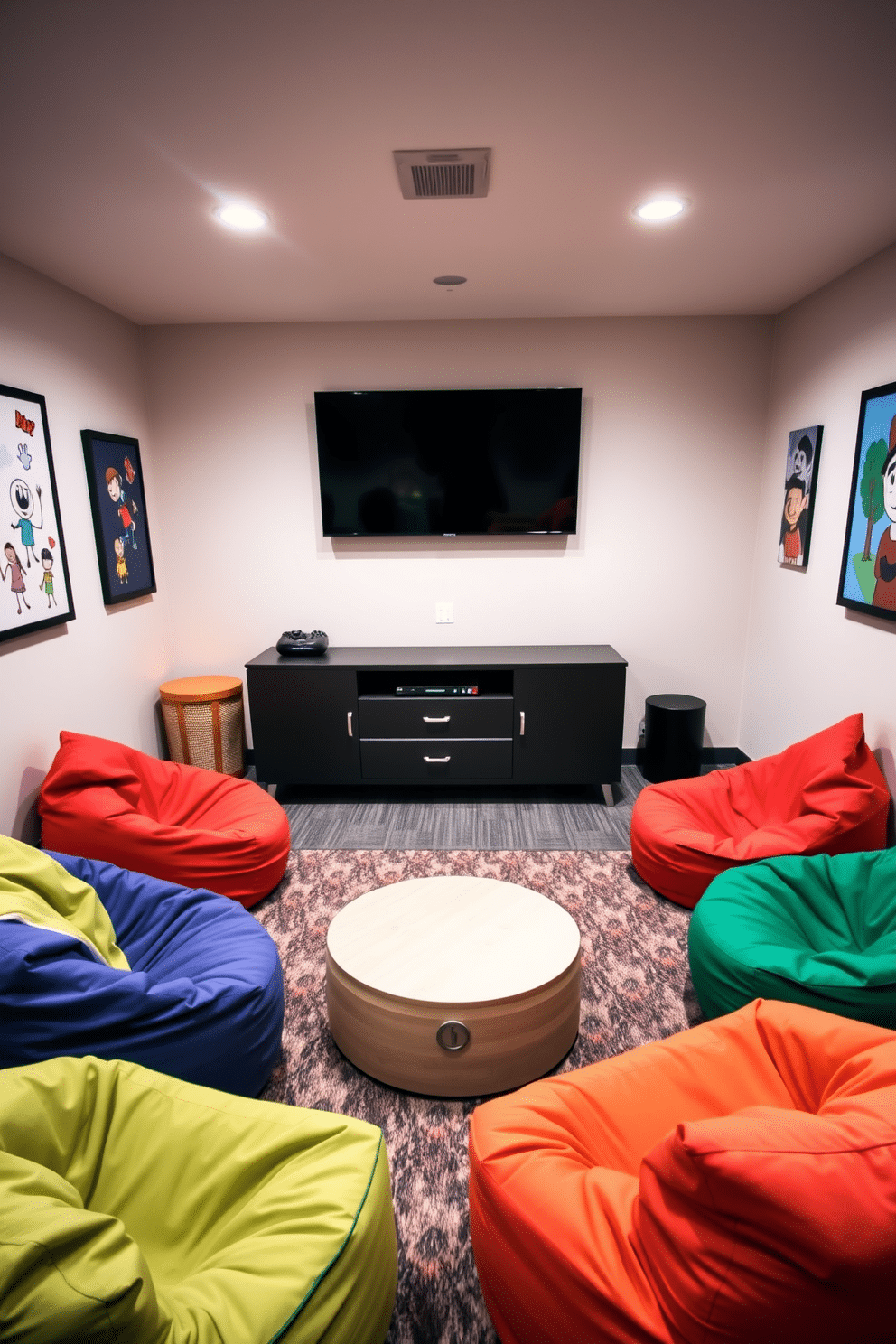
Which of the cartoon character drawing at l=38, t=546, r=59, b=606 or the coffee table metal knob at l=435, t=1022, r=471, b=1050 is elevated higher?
the cartoon character drawing at l=38, t=546, r=59, b=606

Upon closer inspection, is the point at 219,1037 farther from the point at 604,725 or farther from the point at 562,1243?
the point at 604,725

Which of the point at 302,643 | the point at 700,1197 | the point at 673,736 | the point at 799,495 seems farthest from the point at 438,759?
the point at 700,1197

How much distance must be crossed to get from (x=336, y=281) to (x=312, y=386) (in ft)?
2.76

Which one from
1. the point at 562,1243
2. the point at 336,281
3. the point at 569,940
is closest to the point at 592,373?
the point at 336,281

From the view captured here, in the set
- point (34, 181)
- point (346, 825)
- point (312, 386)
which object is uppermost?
point (34, 181)

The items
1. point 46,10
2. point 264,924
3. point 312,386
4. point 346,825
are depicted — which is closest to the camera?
point 46,10

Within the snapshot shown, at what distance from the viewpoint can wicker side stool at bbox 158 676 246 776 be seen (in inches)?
149

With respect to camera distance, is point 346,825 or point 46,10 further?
point 346,825

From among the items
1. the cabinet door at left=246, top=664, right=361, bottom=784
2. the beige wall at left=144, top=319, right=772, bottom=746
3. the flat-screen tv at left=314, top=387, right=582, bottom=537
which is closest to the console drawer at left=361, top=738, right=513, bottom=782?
the cabinet door at left=246, top=664, right=361, bottom=784

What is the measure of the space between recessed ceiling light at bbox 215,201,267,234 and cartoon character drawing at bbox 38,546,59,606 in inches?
57.9

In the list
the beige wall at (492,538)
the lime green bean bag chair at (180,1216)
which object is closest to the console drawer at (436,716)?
the beige wall at (492,538)

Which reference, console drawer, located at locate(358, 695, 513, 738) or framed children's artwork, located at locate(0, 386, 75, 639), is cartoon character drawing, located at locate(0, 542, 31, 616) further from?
console drawer, located at locate(358, 695, 513, 738)

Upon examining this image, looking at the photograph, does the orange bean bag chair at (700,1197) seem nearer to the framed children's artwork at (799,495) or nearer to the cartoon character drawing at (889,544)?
the cartoon character drawing at (889,544)

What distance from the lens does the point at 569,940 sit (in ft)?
6.76
